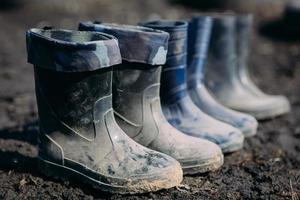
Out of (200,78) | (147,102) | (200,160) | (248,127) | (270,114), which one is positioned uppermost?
(147,102)

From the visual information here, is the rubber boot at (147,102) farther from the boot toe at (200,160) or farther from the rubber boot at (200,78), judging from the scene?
the rubber boot at (200,78)

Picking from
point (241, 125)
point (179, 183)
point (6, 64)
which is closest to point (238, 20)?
point (241, 125)

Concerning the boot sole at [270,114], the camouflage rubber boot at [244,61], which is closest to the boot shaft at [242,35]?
the camouflage rubber boot at [244,61]

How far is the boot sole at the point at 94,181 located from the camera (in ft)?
7.13

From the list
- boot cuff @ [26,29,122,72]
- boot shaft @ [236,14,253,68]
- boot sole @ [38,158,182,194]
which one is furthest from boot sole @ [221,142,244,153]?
boot shaft @ [236,14,253,68]

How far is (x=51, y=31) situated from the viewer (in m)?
2.28

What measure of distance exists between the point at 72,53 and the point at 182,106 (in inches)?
33.7

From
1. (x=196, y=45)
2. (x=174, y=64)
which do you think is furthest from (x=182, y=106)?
(x=196, y=45)

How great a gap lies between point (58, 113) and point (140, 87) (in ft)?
1.25

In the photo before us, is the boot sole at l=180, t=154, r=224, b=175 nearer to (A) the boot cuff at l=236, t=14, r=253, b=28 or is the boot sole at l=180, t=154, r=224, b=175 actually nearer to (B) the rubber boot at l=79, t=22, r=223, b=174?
(B) the rubber boot at l=79, t=22, r=223, b=174

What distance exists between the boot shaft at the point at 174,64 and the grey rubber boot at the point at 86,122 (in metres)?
0.48

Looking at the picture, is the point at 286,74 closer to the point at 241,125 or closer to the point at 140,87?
the point at 241,125

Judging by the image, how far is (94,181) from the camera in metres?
2.20

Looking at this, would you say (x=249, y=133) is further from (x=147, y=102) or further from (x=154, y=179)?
(x=154, y=179)
